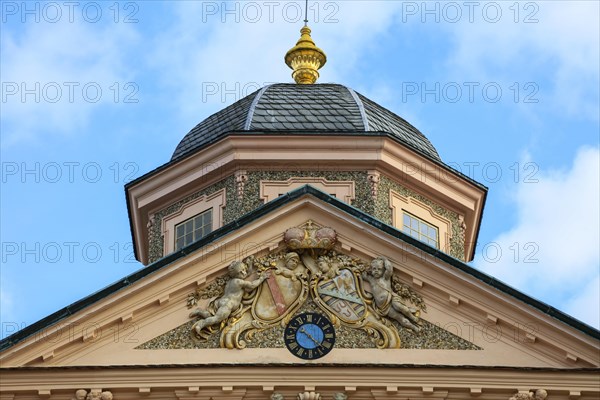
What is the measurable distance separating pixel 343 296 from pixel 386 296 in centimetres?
70

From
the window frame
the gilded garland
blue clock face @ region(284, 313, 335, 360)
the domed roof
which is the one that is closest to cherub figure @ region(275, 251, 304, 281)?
the gilded garland

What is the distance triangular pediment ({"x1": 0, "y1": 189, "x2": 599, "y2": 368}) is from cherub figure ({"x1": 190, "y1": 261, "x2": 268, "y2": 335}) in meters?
0.10

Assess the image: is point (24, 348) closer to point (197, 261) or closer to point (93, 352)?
point (93, 352)

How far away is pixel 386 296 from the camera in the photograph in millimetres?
33406

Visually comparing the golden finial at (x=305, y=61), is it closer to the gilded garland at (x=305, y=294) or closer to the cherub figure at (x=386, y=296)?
the gilded garland at (x=305, y=294)

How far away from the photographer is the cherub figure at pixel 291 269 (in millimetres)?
33688

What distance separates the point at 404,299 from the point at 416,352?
3.36ft

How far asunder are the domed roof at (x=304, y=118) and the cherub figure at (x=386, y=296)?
5.40 m

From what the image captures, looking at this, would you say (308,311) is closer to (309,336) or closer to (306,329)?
(306,329)

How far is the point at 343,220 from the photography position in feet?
112

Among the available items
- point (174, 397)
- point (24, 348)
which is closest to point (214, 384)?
point (174, 397)

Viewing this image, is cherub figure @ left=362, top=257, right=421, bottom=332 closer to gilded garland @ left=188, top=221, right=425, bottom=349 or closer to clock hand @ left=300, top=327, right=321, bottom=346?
gilded garland @ left=188, top=221, right=425, bottom=349

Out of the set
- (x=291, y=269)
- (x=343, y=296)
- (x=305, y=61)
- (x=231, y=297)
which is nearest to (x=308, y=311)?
(x=343, y=296)

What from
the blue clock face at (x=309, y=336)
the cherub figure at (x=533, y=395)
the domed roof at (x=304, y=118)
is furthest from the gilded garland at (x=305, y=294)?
the domed roof at (x=304, y=118)
